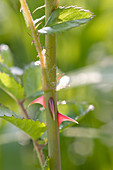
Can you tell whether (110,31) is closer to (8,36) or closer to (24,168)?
(8,36)

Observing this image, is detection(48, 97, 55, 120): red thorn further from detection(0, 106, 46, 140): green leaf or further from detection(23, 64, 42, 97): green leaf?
detection(23, 64, 42, 97): green leaf

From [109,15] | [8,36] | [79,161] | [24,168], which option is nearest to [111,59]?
[109,15]

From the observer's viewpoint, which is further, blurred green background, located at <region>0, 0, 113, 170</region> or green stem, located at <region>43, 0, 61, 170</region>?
blurred green background, located at <region>0, 0, 113, 170</region>

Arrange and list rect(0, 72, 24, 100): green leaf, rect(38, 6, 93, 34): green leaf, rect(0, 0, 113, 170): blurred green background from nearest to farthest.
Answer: rect(38, 6, 93, 34): green leaf < rect(0, 72, 24, 100): green leaf < rect(0, 0, 113, 170): blurred green background

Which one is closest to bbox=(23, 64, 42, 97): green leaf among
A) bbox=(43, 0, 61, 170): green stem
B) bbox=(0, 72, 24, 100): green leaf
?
bbox=(0, 72, 24, 100): green leaf

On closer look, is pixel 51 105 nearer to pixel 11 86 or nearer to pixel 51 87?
pixel 51 87

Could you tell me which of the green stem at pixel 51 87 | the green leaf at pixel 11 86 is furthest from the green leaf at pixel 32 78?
the green stem at pixel 51 87
